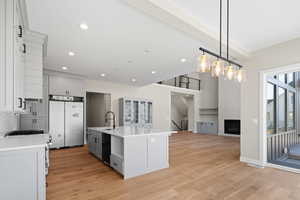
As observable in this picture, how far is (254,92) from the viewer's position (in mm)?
3602

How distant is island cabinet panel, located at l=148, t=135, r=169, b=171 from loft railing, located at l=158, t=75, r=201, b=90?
20.8ft

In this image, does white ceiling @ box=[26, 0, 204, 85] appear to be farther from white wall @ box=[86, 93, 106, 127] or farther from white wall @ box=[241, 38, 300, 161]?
white wall @ box=[86, 93, 106, 127]

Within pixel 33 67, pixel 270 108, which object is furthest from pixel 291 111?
pixel 33 67

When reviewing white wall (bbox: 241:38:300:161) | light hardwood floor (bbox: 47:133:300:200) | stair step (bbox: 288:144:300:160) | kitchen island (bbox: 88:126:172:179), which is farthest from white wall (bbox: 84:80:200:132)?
stair step (bbox: 288:144:300:160)

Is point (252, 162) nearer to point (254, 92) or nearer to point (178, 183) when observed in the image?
point (254, 92)

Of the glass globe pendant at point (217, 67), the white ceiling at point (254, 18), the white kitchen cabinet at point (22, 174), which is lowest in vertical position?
the white kitchen cabinet at point (22, 174)

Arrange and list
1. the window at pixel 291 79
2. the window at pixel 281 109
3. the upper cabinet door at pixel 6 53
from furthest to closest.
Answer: the window at pixel 291 79 → the window at pixel 281 109 → the upper cabinet door at pixel 6 53

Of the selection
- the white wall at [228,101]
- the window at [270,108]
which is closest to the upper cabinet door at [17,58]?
the window at [270,108]

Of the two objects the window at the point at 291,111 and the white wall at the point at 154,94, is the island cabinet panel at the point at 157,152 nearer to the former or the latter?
the window at the point at 291,111

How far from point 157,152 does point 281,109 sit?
3.71 metres

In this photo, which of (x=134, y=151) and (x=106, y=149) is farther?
(x=106, y=149)

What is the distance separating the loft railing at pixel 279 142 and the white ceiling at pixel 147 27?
7.49ft

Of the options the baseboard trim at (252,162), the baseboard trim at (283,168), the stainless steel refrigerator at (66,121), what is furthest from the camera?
the stainless steel refrigerator at (66,121)

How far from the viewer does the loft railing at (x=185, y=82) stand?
31.6 ft
